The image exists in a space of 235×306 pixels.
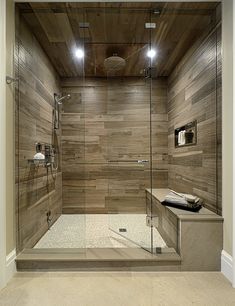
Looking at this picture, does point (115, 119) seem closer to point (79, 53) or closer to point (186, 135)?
point (79, 53)

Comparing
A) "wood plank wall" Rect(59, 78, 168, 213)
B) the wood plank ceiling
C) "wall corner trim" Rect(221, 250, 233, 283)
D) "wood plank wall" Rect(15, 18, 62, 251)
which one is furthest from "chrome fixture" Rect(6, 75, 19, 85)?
"wall corner trim" Rect(221, 250, 233, 283)

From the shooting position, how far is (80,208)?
13.2ft

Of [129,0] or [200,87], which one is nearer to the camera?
[129,0]

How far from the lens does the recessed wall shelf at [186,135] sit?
2.89 metres

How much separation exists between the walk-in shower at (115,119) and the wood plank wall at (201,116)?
0.01m

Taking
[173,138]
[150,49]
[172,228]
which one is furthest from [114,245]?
[150,49]

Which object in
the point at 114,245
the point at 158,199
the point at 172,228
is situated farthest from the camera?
the point at 158,199

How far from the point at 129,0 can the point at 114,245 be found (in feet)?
8.07

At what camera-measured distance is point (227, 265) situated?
195cm

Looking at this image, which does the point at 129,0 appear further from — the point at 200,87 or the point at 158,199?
the point at 158,199

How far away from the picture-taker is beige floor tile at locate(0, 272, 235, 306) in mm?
1653

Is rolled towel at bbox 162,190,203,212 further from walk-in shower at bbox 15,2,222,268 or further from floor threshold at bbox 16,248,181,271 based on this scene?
floor threshold at bbox 16,248,181,271

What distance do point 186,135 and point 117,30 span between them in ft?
5.22

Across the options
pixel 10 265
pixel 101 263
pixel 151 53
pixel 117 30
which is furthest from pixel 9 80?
pixel 151 53
